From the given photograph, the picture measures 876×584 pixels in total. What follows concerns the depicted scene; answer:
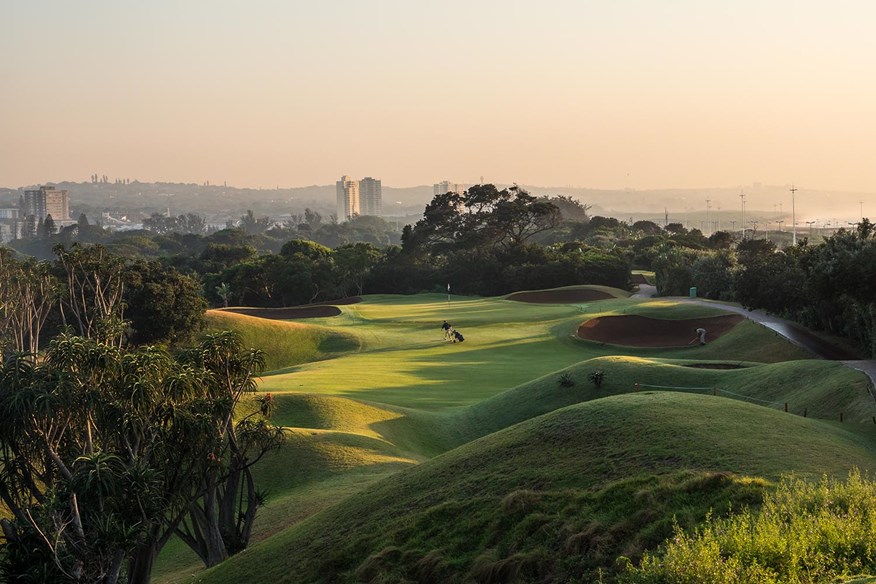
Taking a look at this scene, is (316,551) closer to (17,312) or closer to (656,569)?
(656,569)

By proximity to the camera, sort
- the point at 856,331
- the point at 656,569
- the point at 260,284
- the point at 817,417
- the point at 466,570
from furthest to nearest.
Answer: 1. the point at 260,284
2. the point at 856,331
3. the point at 817,417
4. the point at 466,570
5. the point at 656,569

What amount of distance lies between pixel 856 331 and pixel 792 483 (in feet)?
127

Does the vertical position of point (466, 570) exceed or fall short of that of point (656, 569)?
it falls short

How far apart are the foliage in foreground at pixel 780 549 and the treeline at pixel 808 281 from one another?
103 ft

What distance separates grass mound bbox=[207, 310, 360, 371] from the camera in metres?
67.2

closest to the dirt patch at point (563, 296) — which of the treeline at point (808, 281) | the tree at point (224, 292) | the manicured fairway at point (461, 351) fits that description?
the manicured fairway at point (461, 351)

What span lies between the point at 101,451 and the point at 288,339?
5050 cm

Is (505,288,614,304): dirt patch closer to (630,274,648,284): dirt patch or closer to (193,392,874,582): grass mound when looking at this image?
(630,274,648,284): dirt patch

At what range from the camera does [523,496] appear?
57.7 ft

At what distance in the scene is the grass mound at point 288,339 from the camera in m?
67.2

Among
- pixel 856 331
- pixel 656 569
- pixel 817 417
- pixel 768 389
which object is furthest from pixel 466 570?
pixel 856 331

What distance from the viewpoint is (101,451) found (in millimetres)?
19469

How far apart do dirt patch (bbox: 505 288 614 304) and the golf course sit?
34138 millimetres

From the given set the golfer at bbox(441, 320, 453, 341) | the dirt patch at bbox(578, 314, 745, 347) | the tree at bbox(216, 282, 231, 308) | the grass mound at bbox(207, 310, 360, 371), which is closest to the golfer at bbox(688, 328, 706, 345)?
the dirt patch at bbox(578, 314, 745, 347)
